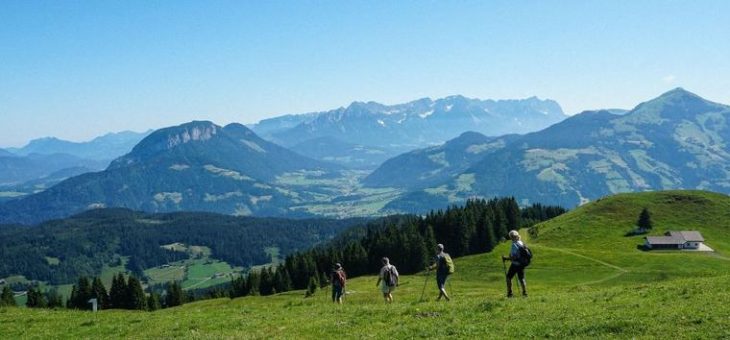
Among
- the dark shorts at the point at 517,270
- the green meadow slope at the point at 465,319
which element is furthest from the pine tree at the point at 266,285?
the dark shorts at the point at 517,270

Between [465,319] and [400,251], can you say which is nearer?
[465,319]

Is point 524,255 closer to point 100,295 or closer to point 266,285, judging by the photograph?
point 100,295

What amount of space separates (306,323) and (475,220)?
11812cm

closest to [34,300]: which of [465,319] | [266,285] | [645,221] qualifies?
[266,285]

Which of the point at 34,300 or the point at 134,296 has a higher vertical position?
the point at 34,300

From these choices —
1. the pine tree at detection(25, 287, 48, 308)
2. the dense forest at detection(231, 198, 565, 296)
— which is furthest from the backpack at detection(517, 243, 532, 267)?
the dense forest at detection(231, 198, 565, 296)

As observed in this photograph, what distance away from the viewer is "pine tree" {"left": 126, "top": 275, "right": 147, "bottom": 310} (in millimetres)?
117438

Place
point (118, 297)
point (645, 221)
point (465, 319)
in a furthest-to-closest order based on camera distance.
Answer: point (645, 221), point (118, 297), point (465, 319)

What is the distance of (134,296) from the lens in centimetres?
11788

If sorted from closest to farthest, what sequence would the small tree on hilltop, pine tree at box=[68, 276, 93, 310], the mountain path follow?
the mountain path, pine tree at box=[68, 276, 93, 310], the small tree on hilltop

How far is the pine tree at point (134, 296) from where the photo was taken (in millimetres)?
117438

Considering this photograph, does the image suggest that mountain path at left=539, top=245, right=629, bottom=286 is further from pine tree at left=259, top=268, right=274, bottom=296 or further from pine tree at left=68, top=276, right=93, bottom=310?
pine tree at left=68, top=276, right=93, bottom=310

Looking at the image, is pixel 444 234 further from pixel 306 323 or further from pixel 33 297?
pixel 306 323

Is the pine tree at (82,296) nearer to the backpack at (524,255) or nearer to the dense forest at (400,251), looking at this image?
the dense forest at (400,251)
